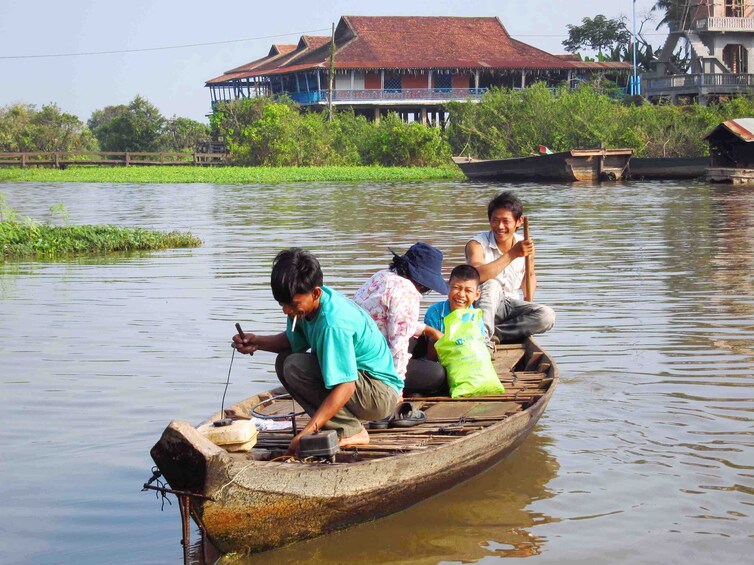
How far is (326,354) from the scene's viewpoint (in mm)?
4438

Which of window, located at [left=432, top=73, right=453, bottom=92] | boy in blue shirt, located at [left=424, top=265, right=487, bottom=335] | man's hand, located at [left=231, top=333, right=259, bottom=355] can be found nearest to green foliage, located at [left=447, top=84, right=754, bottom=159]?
window, located at [left=432, top=73, right=453, bottom=92]

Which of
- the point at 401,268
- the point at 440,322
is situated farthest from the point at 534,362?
the point at 401,268

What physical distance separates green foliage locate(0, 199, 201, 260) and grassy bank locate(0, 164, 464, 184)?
65.5 ft

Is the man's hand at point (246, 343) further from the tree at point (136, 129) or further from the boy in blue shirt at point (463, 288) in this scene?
the tree at point (136, 129)

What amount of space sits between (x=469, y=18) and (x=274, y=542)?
4824cm

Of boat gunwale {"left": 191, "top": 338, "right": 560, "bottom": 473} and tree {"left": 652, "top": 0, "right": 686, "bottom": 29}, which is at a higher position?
tree {"left": 652, "top": 0, "right": 686, "bottom": 29}

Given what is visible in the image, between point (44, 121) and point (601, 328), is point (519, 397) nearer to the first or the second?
point (601, 328)

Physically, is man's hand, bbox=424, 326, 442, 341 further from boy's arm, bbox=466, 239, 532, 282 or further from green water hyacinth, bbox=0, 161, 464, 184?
green water hyacinth, bbox=0, 161, 464, 184

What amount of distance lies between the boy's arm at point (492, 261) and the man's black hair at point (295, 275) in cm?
261

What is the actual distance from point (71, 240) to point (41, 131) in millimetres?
38691

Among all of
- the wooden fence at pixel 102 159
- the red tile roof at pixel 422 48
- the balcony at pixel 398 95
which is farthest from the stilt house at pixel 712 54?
the wooden fence at pixel 102 159

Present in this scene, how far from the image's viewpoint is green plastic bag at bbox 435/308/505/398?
5922 mm

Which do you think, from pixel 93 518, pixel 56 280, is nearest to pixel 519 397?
pixel 93 518

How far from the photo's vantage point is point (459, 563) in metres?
4.53
